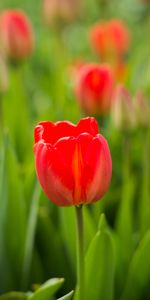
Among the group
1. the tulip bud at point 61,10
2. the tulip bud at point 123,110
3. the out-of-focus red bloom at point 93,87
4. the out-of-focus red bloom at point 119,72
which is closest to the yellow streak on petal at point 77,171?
the tulip bud at point 123,110

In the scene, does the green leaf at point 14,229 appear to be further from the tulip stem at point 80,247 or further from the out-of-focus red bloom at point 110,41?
the out-of-focus red bloom at point 110,41

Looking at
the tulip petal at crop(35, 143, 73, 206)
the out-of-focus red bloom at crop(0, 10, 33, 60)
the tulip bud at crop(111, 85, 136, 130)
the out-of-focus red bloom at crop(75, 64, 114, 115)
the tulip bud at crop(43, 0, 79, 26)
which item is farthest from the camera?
the tulip bud at crop(43, 0, 79, 26)

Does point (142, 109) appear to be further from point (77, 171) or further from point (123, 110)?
point (77, 171)

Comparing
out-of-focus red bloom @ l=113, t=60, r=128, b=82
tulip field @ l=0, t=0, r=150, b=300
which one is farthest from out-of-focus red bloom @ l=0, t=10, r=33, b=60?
out-of-focus red bloom @ l=113, t=60, r=128, b=82

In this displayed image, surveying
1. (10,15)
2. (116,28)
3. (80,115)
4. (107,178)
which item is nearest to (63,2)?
(116,28)

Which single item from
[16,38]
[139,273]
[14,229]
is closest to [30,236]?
[14,229]

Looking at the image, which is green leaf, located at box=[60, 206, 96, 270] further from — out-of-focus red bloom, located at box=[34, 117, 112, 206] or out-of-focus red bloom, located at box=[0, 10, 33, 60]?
out-of-focus red bloom, located at box=[0, 10, 33, 60]

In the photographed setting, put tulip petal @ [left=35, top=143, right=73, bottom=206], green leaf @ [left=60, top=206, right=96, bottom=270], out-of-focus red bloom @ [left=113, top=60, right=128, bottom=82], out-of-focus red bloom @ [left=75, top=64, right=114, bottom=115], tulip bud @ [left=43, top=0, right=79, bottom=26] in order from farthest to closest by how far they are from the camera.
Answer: tulip bud @ [left=43, top=0, right=79, bottom=26] → out-of-focus red bloom @ [left=113, top=60, right=128, bottom=82] → out-of-focus red bloom @ [left=75, top=64, right=114, bottom=115] → green leaf @ [left=60, top=206, right=96, bottom=270] → tulip petal @ [left=35, top=143, right=73, bottom=206]

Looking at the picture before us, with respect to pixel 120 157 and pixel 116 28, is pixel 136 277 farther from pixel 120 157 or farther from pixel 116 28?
pixel 116 28
